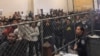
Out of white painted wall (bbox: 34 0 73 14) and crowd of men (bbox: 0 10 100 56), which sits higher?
white painted wall (bbox: 34 0 73 14)

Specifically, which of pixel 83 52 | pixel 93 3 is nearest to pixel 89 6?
pixel 93 3

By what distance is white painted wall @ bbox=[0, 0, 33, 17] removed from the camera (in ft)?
28.8

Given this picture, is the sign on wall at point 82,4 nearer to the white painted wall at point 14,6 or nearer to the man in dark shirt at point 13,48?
the white painted wall at point 14,6

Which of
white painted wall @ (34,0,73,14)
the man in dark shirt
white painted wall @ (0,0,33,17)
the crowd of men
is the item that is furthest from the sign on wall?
the man in dark shirt

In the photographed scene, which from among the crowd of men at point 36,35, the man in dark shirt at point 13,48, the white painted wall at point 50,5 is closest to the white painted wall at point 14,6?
the white painted wall at point 50,5

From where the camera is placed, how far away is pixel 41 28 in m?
3.77

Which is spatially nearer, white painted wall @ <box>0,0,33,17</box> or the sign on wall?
white painted wall @ <box>0,0,33,17</box>

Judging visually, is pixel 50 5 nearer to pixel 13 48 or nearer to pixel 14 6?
pixel 14 6

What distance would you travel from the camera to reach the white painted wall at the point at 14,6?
877 cm

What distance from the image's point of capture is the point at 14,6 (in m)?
9.32

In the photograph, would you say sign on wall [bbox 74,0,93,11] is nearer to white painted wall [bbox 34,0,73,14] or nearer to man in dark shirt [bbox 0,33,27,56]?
white painted wall [bbox 34,0,73,14]

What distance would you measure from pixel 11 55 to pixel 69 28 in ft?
7.56

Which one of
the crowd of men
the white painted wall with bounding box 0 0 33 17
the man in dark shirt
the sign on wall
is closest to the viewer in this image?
the man in dark shirt

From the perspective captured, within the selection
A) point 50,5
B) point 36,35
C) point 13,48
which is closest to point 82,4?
point 50,5
